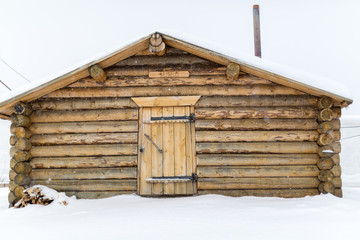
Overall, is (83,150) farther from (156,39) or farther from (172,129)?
(156,39)

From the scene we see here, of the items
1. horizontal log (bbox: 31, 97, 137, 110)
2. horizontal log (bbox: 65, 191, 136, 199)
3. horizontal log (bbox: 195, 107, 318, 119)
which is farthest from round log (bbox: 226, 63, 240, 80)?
horizontal log (bbox: 65, 191, 136, 199)

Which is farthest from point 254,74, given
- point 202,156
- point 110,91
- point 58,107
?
point 58,107

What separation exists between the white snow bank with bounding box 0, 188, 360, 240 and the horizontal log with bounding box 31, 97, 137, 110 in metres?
1.90

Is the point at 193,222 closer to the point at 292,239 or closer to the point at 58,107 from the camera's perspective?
the point at 292,239

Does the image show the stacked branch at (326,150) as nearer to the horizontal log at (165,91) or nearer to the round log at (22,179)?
the horizontal log at (165,91)

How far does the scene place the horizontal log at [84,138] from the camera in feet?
17.3

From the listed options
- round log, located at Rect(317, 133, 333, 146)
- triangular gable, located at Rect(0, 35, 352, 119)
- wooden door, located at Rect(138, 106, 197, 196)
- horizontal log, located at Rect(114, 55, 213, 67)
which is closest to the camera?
triangular gable, located at Rect(0, 35, 352, 119)

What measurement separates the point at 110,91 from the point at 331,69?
8648 centimetres

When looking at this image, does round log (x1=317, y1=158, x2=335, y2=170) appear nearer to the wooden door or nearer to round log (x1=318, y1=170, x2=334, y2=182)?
round log (x1=318, y1=170, x2=334, y2=182)

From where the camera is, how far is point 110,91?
17.7 ft

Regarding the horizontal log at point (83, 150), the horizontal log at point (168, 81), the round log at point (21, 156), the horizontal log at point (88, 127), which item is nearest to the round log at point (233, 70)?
the horizontal log at point (168, 81)

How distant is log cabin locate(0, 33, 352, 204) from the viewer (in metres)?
5.05

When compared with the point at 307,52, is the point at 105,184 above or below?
below
